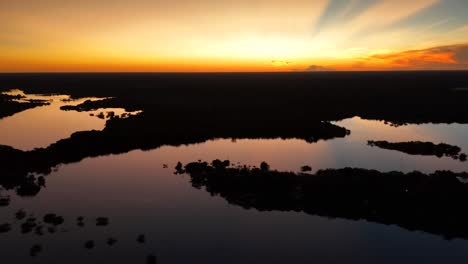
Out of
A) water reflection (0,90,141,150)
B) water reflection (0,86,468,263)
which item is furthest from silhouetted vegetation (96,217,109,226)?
water reflection (0,90,141,150)

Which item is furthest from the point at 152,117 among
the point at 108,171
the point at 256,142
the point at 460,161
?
the point at 460,161

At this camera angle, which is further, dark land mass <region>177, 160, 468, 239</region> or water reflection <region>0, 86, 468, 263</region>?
dark land mass <region>177, 160, 468, 239</region>

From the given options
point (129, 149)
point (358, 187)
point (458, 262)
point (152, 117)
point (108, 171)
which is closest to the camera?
point (458, 262)

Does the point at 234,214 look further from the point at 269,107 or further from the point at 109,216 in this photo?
the point at 269,107

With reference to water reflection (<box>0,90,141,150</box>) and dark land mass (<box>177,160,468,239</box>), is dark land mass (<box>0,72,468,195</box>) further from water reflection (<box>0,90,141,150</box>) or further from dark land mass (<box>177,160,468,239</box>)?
dark land mass (<box>177,160,468,239</box>)

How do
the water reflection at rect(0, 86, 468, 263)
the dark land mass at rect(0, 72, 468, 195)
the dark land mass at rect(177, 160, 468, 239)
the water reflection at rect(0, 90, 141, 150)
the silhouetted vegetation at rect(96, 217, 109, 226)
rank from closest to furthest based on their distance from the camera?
1. the water reflection at rect(0, 86, 468, 263)
2. the silhouetted vegetation at rect(96, 217, 109, 226)
3. the dark land mass at rect(177, 160, 468, 239)
4. the dark land mass at rect(0, 72, 468, 195)
5. the water reflection at rect(0, 90, 141, 150)

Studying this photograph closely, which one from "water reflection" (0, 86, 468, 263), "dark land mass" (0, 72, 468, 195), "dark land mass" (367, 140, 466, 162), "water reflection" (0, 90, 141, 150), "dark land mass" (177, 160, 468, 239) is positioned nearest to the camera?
"water reflection" (0, 86, 468, 263)
